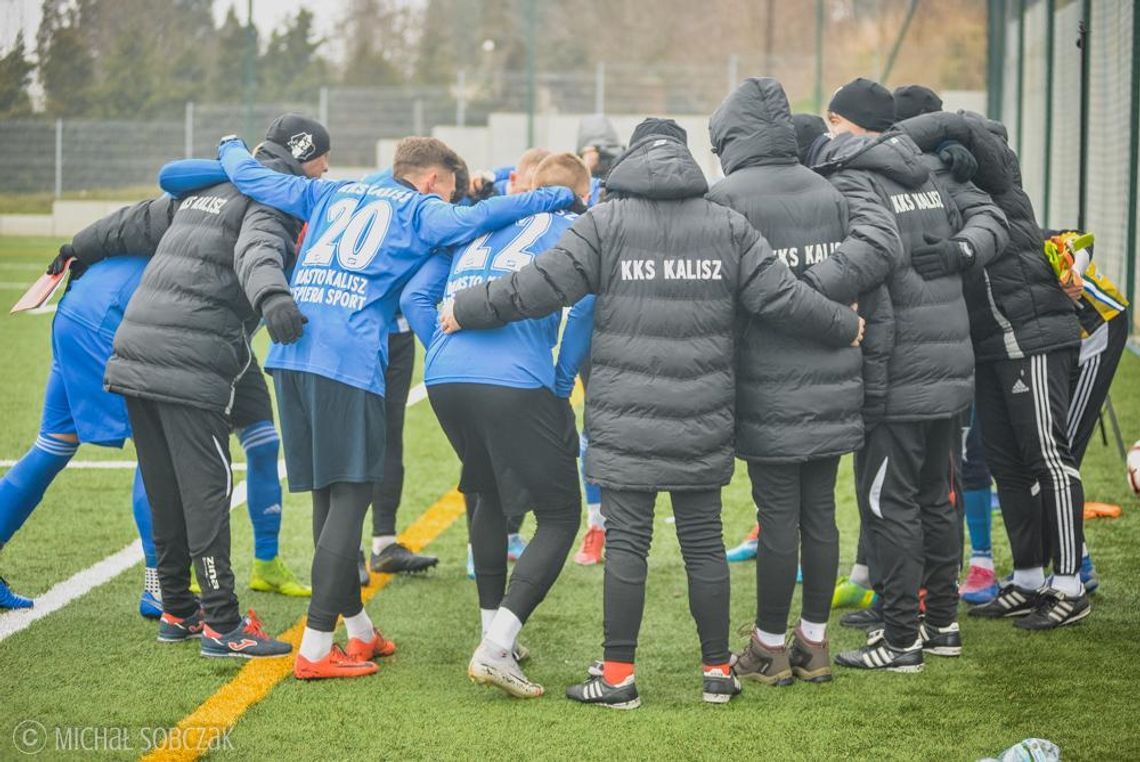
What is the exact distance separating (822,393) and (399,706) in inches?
67.3

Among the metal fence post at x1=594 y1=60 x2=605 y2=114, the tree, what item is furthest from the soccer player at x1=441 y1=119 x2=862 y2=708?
the metal fence post at x1=594 y1=60 x2=605 y2=114

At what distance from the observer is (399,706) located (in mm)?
4543

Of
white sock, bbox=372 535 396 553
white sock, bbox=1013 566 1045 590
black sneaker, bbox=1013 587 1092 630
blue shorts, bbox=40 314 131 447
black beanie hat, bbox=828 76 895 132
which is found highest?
black beanie hat, bbox=828 76 895 132

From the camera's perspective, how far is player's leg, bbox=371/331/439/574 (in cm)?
630

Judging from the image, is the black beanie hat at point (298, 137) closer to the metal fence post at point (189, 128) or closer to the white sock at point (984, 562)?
the white sock at point (984, 562)

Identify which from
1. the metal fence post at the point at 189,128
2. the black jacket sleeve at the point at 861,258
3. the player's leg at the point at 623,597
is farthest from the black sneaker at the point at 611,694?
the metal fence post at the point at 189,128

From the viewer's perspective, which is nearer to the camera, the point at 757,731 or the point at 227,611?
the point at 757,731

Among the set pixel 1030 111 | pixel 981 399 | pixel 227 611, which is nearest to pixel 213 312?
pixel 227 611

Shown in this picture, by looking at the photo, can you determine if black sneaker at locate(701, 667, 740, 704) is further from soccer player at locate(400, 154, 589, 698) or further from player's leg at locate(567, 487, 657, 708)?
soccer player at locate(400, 154, 589, 698)

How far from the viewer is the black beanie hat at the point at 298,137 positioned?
532cm

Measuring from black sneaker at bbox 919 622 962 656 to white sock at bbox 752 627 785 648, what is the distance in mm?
571

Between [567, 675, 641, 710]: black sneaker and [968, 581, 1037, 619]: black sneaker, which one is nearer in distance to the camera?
[567, 675, 641, 710]: black sneaker

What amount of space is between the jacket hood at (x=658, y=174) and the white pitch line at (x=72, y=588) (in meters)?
1.99

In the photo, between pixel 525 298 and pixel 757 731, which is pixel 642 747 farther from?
pixel 525 298
